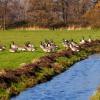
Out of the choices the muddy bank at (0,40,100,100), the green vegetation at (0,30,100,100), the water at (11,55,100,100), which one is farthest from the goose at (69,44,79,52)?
the water at (11,55,100,100)

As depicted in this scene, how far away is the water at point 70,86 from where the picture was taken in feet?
72.6

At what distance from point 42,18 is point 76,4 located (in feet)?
65.6

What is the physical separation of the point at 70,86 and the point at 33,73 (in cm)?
289

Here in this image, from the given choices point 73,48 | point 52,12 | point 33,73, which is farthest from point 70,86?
point 52,12

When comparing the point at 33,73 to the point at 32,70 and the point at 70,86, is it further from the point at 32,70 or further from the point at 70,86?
the point at 70,86

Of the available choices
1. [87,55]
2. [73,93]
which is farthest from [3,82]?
[87,55]

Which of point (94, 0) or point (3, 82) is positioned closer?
point (3, 82)

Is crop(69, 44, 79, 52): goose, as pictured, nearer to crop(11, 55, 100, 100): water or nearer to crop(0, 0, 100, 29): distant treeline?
crop(11, 55, 100, 100): water

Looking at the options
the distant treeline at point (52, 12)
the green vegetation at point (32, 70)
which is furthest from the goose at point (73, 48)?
the distant treeline at point (52, 12)

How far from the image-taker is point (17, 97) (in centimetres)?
2183

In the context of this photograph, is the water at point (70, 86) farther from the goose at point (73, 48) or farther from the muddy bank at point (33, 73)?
the goose at point (73, 48)

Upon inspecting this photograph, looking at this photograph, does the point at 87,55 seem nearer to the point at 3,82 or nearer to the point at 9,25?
the point at 3,82

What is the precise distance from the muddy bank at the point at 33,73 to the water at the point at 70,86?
0.45 metres

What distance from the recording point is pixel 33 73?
26.9 meters
